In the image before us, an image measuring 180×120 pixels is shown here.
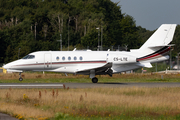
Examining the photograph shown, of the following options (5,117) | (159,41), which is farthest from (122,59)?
(5,117)

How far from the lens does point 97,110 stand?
13773 mm

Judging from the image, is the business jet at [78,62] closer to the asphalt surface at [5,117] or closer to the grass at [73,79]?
the grass at [73,79]

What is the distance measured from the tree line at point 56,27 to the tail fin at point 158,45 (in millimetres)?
40593

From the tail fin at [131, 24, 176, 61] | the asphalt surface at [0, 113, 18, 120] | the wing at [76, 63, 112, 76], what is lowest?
the asphalt surface at [0, 113, 18, 120]

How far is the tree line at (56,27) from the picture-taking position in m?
78.0

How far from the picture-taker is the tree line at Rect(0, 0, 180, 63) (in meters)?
78.0

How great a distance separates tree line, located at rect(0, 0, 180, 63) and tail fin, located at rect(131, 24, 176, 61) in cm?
4059

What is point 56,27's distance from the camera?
9456 cm

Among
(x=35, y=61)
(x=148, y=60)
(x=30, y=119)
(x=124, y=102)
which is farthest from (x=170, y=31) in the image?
(x=30, y=119)

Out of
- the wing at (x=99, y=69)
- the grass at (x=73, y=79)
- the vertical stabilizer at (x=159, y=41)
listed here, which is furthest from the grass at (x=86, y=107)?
the grass at (x=73, y=79)

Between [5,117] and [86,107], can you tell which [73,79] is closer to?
[86,107]

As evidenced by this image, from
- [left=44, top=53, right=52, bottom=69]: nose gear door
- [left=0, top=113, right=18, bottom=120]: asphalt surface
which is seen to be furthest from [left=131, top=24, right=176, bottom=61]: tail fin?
[left=0, top=113, right=18, bottom=120]: asphalt surface

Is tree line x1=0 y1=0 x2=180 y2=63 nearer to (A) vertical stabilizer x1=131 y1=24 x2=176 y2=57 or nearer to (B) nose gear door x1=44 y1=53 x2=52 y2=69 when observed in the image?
(A) vertical stabilizer x1=131 y1=24 x2=176 y2=57

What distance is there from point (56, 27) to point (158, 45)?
67.4 metres
